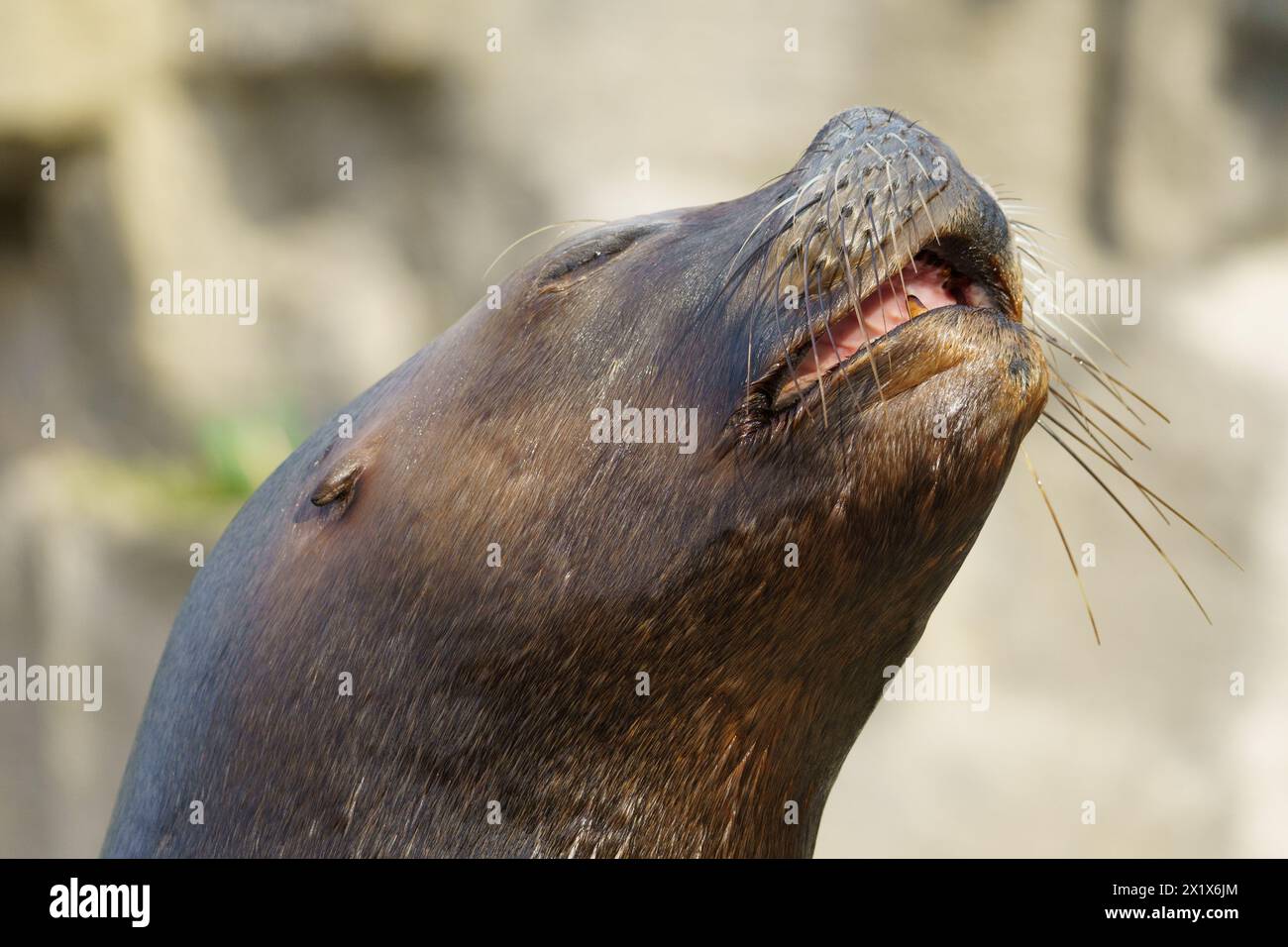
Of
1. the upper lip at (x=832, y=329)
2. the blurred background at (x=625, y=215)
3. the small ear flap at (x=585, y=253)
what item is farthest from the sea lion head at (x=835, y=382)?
the blurred background at (x=625, y=215)

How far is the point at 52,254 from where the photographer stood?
9344 mm

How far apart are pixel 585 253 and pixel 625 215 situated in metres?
6.29

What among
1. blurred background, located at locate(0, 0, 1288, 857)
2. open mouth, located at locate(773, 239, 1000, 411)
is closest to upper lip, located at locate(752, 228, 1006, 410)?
open mouth, located at locate(773, 239, 1000, 411)

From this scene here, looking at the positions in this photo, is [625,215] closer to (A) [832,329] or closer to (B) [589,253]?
(B) [589,253]

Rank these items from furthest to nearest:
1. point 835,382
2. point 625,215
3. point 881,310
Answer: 1. point 625,215
2. point 881,310
3. point 835,382

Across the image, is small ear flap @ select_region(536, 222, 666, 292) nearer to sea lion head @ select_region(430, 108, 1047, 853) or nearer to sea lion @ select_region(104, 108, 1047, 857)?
sea lion @ select_region(104, 108, 1047, 857)

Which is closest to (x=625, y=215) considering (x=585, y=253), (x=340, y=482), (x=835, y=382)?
(x=585, y=253)

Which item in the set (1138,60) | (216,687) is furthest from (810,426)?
(1138,60)

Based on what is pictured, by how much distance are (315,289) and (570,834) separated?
24.2 feet

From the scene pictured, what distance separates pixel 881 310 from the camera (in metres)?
2.33

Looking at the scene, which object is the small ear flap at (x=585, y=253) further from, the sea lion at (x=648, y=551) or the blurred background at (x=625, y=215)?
the blurred background at (x=625, y=215)

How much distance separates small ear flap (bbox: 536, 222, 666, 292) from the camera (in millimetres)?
2746

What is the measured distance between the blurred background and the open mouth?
6.29 m

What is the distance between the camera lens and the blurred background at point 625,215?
8.77 meters
